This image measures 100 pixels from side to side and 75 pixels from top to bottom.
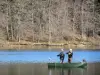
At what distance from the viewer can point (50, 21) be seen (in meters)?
88.8

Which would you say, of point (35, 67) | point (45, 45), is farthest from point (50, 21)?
point (35, 67)

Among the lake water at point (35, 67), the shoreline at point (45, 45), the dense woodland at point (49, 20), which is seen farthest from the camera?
the dense woodland at point (49, 20)

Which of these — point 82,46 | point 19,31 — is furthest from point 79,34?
point 19,31

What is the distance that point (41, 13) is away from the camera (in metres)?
89.5

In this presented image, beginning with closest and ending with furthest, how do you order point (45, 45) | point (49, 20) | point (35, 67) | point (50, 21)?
point (35, 67) < point (45, 45) < point (50, 21) < point (49, 20)

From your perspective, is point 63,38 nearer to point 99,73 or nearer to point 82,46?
point 82,46

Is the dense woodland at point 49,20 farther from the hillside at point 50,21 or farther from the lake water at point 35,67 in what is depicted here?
the lake water at point 35,67

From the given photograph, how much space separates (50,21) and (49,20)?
0.61 meters

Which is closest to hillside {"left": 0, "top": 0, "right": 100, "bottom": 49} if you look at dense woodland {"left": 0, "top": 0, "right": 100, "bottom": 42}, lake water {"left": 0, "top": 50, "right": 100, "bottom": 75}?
dense woodland {"left": 0, "top": 0, "right": 100, "bottom": 42}

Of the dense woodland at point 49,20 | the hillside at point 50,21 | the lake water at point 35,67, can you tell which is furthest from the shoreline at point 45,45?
the lake water at point 35,67

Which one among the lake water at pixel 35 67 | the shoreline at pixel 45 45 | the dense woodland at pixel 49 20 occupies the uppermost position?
the dense woodland at pixel 49 20

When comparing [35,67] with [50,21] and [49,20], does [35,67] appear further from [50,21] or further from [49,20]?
[49,20]

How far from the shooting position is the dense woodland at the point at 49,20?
3287 inches

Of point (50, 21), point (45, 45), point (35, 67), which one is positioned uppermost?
point (50, 21)
